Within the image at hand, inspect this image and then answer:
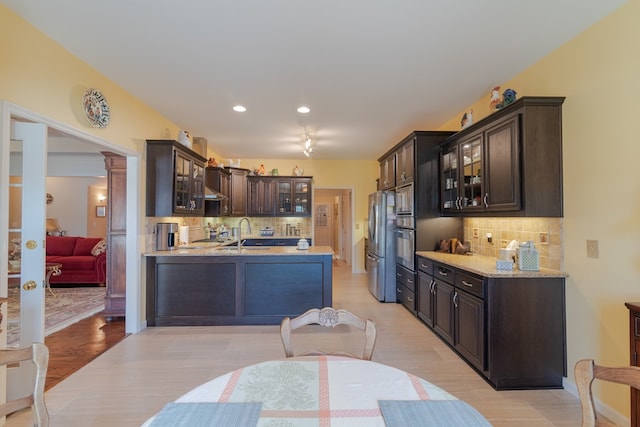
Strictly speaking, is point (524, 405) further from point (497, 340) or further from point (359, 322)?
point (359, 322)

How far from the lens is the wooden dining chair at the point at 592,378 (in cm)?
98

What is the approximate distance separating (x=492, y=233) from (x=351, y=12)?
2.71 m

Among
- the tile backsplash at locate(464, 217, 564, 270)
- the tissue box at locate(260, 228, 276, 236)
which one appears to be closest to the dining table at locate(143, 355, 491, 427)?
the tile backsplash at locate(464, 217, 564, 270)

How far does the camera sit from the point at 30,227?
228 cm

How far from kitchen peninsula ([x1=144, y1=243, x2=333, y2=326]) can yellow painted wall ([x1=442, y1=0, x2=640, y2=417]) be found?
2464 millimetres

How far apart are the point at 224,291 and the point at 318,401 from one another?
313cm

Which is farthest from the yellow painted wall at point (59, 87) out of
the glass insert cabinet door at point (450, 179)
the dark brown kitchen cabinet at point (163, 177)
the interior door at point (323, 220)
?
the interior door at point (323, 220)

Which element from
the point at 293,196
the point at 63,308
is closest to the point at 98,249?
the point at 63,308

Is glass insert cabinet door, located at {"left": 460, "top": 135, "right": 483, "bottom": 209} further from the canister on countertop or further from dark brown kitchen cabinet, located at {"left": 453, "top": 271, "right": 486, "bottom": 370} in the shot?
dark brown kitchen cabinet, located at {"left": 453, "top": 271, "right": 486, "bottom": 370}

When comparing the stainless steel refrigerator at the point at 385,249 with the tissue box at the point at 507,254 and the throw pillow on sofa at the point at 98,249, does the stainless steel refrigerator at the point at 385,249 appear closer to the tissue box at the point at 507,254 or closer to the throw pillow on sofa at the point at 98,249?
the tissue box at the point at 507,254

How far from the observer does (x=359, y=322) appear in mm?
1502

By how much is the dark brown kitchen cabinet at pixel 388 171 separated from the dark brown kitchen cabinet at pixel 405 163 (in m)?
0.19

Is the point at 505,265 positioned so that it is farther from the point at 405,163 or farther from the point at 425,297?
the point at 405,163

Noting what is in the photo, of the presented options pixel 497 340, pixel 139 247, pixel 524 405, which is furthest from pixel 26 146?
pixel 524 405
